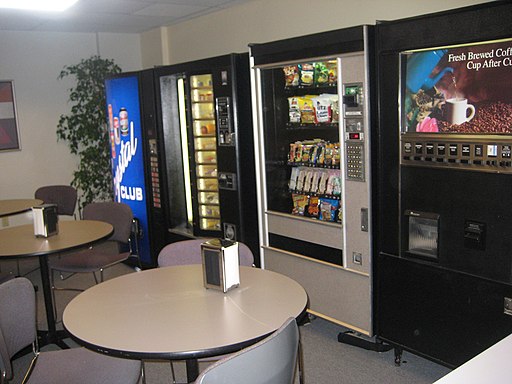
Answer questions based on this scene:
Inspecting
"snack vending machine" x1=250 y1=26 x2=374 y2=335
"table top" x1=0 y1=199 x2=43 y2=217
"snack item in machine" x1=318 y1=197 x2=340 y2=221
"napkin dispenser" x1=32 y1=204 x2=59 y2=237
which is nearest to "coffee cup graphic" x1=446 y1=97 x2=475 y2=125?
"snack vending machine" x1=250 y1=26 x2=374 y2=335

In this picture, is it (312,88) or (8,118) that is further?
(8,118)

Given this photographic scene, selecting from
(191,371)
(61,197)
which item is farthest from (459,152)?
(61,197)

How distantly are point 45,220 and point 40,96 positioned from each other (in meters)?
3.19

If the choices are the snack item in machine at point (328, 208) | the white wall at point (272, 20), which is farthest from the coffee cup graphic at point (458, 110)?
the snack item in machine at point (328, 208)

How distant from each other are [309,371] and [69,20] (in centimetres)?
427

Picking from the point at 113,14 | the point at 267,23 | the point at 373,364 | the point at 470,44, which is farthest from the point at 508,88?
the point at 113,14

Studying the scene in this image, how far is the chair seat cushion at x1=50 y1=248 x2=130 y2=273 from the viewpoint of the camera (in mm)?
3938

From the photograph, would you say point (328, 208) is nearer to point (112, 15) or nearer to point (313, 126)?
point (313, 126)

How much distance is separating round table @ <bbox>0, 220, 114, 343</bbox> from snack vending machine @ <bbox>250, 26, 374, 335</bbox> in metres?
1.28

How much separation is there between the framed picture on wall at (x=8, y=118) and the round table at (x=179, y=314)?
4.10 metres

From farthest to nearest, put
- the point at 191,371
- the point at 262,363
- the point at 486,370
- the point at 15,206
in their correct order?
the point at 15,206
the point at 191,371
the point at 262,363
the point at 486,370

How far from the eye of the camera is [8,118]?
594 cm

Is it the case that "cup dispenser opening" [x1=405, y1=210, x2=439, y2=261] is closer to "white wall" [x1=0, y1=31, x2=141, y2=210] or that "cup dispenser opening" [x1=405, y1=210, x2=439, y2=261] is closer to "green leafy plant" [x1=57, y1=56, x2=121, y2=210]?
"green leafy plant" [x1=57, y1=56, x2=121, y2=210]

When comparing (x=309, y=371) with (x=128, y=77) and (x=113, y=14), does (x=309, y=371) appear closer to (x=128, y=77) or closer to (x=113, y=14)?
Answer: (x=128, y=77)
